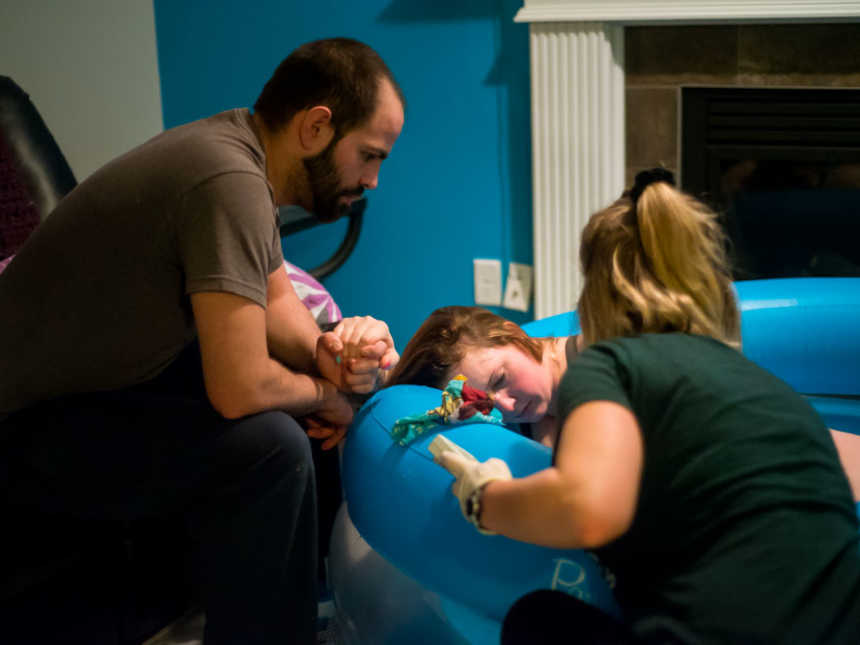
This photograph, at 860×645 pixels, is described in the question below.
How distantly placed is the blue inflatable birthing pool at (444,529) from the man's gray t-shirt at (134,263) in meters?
0.28

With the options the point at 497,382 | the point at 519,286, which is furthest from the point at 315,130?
the point at 519,286

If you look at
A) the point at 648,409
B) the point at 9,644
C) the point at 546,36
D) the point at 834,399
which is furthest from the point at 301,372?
the point at 546,36

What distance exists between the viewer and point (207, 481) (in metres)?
1.28

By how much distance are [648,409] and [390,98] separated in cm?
69

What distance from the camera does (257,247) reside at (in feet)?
4.00

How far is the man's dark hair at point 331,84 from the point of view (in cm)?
137

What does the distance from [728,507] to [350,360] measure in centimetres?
68

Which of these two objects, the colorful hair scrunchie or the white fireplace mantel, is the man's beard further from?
the white fireplace mantel

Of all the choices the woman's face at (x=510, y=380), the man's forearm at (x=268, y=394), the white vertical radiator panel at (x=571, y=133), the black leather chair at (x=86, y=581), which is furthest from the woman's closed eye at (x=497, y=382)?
the white vertical radiator panel at (x=571, y=133)

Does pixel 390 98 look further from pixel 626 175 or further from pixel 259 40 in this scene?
pixel 259 40

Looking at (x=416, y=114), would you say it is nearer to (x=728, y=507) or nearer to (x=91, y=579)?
(x=91, y=579)

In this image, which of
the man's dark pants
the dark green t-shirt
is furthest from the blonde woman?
the man's dark pants

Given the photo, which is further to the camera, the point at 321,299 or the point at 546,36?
the point at 546,36

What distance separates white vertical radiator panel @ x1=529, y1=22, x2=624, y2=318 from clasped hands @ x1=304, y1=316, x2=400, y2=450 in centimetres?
106
